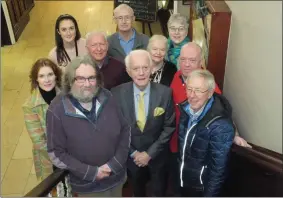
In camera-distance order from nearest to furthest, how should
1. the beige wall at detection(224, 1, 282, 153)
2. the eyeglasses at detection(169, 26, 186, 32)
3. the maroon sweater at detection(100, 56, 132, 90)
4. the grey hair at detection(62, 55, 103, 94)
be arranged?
the beige wall at detection(224, 1, 282, 153)
the grey hair at detection(62, 55, 103, 94)
the maroon sweater at detection(100, 56, 132, 90)
the eyeglasses at detection(169, 26, 186, 32)

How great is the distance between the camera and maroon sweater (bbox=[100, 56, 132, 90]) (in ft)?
7.09

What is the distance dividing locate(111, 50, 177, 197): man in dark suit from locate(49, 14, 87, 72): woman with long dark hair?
37 cm

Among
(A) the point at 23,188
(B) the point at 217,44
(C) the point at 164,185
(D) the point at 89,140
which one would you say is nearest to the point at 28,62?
(D) the point at 89,140

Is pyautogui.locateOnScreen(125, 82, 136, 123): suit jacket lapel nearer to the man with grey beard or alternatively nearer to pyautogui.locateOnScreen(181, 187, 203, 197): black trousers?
the man with grey beard

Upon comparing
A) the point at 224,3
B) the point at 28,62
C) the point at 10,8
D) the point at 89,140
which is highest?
the point at 10,8

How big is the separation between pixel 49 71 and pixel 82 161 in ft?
1.70

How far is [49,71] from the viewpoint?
6.17 ft

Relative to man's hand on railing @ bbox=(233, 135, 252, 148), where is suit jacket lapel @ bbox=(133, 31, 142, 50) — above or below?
above

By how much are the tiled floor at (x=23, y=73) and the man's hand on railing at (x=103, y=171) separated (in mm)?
649

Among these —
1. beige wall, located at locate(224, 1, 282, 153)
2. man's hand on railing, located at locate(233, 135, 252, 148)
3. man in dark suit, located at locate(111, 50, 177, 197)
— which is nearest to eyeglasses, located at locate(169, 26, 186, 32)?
beige wall, located at locate(224, 1, 282, 153)

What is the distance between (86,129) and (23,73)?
3.36ft

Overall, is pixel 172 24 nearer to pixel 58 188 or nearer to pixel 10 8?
pixel 10 8

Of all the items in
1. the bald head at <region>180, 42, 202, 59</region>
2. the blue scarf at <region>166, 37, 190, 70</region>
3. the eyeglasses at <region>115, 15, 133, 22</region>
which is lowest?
the blue scarf at <region>166, 37, 190, 70</region>

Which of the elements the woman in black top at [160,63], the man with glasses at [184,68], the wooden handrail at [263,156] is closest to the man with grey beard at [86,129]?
the man with glasses at [184,68]
